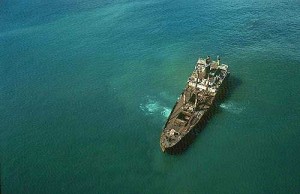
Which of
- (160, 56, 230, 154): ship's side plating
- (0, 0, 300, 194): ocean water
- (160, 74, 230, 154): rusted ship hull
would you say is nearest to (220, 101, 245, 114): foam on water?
(0, 0, 300, 194): ocean water

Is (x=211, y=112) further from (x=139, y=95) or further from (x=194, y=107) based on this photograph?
(x=139, y=95)

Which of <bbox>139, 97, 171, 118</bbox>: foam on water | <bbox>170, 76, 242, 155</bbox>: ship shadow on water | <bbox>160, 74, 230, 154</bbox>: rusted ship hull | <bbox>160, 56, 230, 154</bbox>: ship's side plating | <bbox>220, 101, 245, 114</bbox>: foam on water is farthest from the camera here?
<bbox>139, 97, 171, 118</bbox>: foam on water

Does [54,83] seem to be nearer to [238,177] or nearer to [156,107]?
[156,107]

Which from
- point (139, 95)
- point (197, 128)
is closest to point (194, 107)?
point (197, 128)

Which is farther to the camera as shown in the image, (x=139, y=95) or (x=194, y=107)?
(x=139, y=95)

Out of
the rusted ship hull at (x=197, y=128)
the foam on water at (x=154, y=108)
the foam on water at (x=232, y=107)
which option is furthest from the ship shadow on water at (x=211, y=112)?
the foam on water at (x=154, y=108)

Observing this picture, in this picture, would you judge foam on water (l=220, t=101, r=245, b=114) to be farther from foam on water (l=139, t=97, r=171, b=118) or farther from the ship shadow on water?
foam on water (l=139, t=97, r=171, b=118)

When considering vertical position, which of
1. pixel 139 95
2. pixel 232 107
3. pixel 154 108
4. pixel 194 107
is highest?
pixel 194 107

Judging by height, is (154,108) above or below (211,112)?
above
